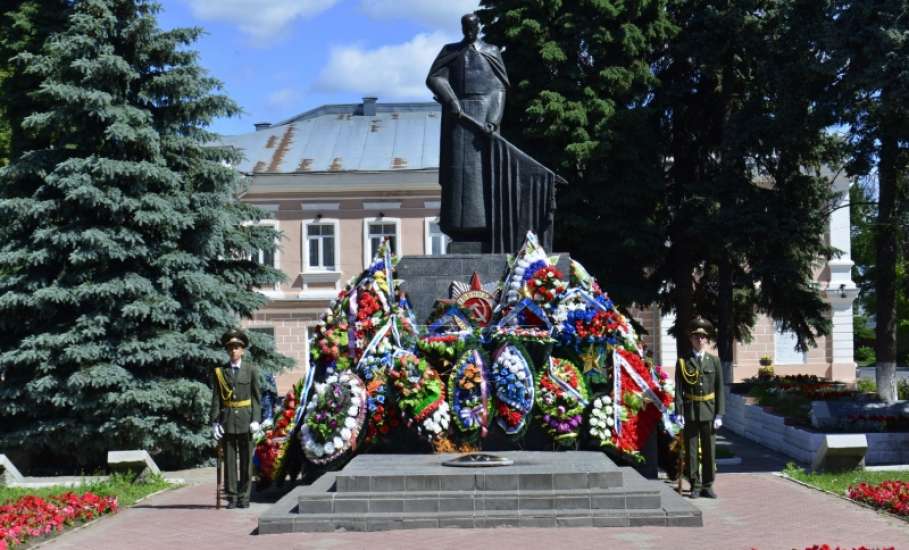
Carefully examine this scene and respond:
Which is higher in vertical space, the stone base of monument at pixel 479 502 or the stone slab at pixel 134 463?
the stone base of monument at pixel 479 502

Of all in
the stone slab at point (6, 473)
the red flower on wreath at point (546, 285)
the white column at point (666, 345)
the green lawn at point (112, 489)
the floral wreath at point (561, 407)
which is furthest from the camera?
the white column at point (666, 345)

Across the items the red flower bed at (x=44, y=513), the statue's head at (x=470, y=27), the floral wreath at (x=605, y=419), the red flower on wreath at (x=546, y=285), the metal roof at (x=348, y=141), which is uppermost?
the metal roof at (x=348, y=141)

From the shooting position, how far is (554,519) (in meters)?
8.66

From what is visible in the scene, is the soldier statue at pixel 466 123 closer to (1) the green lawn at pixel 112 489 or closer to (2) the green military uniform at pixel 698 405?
(2) the green military uniform at pixel 698 405

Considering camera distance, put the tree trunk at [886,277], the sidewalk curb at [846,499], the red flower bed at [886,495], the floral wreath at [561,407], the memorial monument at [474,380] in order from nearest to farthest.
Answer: the sidewalk curb at [846,499]
the red flower bed at [886,495]
the memorial monument at [474,380]
the floral wreath at [561,407]
the tree trunk at [886,277]

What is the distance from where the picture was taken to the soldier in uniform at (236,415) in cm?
1031

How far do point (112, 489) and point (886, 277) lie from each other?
469 inches

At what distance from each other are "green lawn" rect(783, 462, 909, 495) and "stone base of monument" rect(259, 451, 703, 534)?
270cm

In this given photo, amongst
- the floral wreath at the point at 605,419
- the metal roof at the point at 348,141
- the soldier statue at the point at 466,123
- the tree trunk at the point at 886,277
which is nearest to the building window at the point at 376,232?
the metal roof at the point at 348,141

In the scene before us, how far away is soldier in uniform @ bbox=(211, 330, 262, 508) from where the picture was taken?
10.3 metres

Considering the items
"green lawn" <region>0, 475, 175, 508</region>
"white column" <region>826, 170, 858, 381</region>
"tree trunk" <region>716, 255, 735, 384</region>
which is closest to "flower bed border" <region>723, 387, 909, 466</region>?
"tree trunk" <region>716, 255, 735, 384</region>

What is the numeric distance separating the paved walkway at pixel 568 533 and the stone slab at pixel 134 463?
5.51 feet

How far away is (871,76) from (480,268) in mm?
7318

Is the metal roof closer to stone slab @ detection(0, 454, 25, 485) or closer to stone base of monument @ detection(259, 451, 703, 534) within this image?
stone slab @ detection(0, 454, 25, 485)
